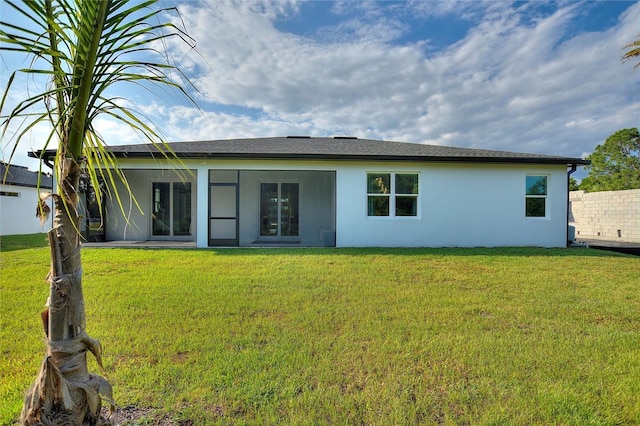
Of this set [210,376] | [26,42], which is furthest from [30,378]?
[26,42]

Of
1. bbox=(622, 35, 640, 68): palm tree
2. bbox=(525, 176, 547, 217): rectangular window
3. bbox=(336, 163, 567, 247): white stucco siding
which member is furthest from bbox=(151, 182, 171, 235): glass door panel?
bbox=(622, 35, 640, 68): palm tree

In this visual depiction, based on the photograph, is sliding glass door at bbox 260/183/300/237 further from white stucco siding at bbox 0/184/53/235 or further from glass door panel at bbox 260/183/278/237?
white stucco siding at bbox 0/184/53/235

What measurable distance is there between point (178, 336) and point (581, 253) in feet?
39.7

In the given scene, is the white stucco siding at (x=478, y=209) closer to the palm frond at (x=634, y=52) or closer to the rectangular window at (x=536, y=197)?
the rectangular window at (x=536, y=197)

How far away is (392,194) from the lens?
446 inches

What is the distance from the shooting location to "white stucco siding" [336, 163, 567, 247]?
445 inches

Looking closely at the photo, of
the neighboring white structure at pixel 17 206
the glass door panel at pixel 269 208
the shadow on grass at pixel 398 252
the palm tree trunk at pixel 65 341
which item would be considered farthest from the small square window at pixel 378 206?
the neighboring white structure at pixel 17 206

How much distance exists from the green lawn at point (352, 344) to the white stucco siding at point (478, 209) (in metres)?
4.25

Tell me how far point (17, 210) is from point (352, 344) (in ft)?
70.5

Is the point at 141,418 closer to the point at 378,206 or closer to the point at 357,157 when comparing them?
the point at 357,157

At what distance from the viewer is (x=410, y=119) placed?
18.0 metres

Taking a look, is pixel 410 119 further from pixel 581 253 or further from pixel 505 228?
pixel 581 253

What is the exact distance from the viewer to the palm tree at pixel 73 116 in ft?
4.83

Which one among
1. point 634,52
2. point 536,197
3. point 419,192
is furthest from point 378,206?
point 634,52
